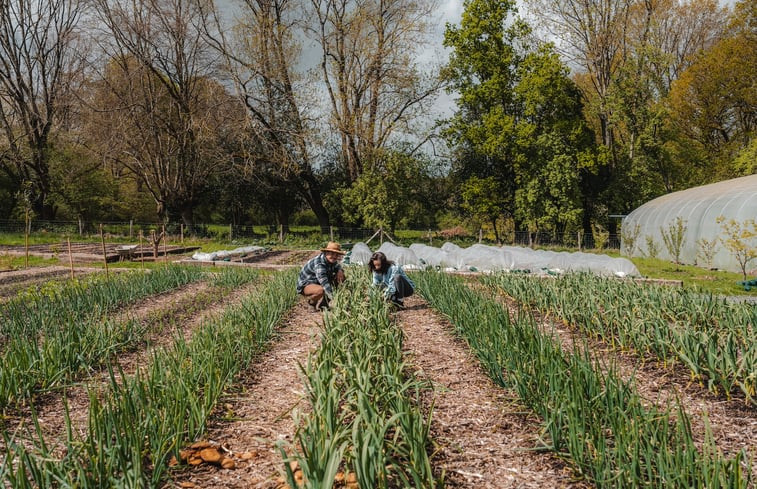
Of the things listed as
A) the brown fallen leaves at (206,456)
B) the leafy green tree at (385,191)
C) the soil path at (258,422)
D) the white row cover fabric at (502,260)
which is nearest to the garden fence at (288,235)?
the leafy green tree at (385,191)

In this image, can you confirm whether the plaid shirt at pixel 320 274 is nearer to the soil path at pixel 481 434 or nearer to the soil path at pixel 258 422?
the soil path at pixel 258 422

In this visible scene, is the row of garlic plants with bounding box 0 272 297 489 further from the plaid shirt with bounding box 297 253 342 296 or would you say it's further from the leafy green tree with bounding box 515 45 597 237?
the leafy green tree with bounding box 515 45 597 237

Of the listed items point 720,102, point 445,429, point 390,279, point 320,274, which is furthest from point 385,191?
point 445,429

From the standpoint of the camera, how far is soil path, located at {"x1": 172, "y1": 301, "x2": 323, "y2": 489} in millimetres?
2180

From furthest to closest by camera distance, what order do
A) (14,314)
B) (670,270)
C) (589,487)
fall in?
1. (670,270)
2. (14,314)
3. (589,487)

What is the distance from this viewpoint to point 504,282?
6.50 meters

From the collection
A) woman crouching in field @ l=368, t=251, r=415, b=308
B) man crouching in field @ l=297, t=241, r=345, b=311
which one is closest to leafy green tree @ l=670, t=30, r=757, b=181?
woman crouching in field @ l=368, t=251, r=415, b=308

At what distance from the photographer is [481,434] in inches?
103

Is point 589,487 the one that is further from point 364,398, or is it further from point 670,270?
point 670,270

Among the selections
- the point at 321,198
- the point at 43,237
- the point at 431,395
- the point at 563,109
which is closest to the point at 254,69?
the point at 321,198

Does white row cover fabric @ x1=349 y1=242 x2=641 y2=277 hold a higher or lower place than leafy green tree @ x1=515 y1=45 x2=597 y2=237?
lower

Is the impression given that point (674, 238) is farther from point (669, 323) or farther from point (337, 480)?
point (337, 480)

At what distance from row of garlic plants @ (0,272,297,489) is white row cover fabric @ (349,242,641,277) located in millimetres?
6303

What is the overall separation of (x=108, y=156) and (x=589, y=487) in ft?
67.5
